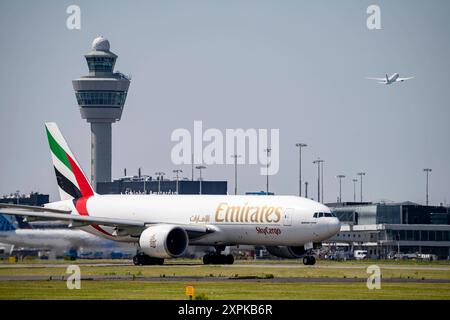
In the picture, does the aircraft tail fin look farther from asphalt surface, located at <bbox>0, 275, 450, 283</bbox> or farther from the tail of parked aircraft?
asphalt surface, located at <bbox>0, 275, 450, 283</bbox>

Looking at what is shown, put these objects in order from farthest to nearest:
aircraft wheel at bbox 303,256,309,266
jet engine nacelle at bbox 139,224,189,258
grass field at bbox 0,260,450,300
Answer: aircraft wheel at bbox 303,256,309,266
jet engine nacelle at bbox 139,224,189,258
grass field at bbox 0,260,450,300

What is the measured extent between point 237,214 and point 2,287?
113 ft

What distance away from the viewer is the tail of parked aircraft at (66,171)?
3755 inches

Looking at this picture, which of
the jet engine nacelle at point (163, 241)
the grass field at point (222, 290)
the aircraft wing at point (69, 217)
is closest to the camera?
the grass field at point (222, 290)

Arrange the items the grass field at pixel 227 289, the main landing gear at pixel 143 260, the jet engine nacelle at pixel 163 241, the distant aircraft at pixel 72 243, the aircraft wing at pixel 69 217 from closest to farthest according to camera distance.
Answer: the grass field at pixel 227 289
the jet engine nacelle at pixel 163 241
the aircraft wing at pixel 69 217
the main landing gear at pixel 143 260
the distant aircraft at pixel 72 243

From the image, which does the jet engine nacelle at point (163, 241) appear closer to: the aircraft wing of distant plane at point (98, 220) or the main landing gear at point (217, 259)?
the aircraft wing of distant plane at point (98, 220)

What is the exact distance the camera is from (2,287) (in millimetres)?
53094

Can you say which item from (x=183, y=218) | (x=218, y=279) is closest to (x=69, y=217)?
(x=183, y=218)

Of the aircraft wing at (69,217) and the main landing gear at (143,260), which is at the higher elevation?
the aircraft wing at (69,217)

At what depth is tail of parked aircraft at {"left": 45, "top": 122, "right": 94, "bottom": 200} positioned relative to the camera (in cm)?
9538

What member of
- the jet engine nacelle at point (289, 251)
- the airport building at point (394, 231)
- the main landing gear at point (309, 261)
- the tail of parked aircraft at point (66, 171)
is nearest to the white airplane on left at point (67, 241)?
the tail of parked aircraft at point (66, 171)

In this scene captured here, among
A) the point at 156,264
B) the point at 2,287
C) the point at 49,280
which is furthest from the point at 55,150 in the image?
the point at 2,287

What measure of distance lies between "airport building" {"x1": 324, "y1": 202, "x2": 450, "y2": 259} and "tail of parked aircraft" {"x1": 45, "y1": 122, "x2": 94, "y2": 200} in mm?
57006

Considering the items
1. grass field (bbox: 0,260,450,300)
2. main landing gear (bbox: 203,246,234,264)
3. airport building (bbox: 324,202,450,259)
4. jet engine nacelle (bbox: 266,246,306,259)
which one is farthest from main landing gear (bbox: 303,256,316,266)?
airport building (bbox: 324,202,450,259)
